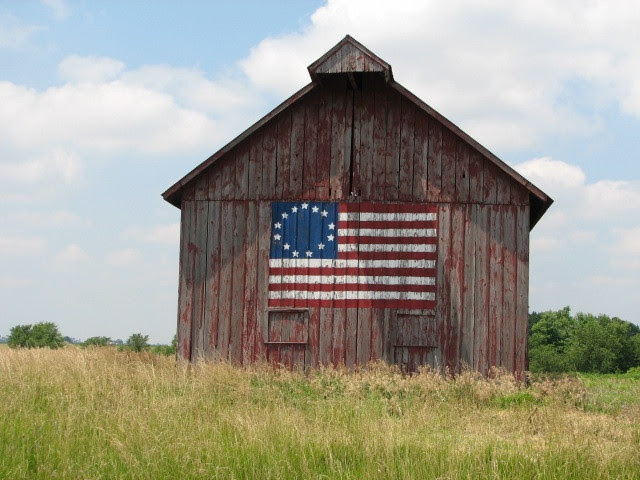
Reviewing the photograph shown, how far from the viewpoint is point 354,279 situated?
16219 mm

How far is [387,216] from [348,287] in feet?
5.78

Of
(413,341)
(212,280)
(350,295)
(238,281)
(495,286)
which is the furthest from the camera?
(212,280)

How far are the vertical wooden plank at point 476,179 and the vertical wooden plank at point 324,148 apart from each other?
3084mm

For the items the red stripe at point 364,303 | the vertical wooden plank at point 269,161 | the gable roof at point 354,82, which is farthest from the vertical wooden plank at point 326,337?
the gable roof at point 354,82

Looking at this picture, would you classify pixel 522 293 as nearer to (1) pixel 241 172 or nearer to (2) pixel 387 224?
(2) pixel 387 224

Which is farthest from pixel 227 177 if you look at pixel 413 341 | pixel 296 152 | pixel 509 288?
pixel 509 288

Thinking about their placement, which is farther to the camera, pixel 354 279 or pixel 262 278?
pixel 262 278

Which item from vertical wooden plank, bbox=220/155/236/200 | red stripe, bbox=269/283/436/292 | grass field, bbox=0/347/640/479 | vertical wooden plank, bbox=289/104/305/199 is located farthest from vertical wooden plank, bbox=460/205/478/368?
vertical wooden plank, bbox=220/155/236/200

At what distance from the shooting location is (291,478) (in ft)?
27.0

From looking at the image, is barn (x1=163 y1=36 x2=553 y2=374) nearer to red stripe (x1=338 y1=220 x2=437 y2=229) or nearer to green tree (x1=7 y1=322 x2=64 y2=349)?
red stripe (x1=338 y1=220 x2=437 y2=229)

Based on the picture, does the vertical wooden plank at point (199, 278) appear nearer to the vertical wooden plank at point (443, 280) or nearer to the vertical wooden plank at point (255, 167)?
the vertical wooden plank at point (255, 167)

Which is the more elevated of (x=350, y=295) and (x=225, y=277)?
(x=225, y=277)

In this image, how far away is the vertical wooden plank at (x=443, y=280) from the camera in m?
16.0

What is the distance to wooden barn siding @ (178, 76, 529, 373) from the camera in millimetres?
16047
